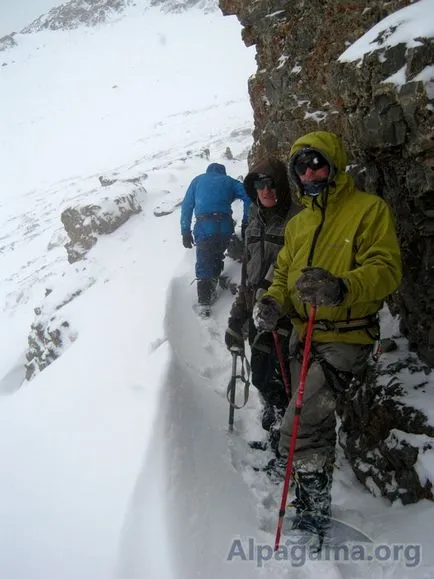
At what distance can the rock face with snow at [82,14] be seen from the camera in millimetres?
92625

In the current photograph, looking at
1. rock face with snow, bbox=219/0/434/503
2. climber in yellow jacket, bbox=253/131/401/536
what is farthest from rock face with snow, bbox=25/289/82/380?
climber in yellow jacket, bbox=253/131/401/536

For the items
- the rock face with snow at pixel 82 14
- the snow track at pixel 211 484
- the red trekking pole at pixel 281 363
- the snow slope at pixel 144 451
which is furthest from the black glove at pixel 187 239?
the rock face with snow at pixel 82 14

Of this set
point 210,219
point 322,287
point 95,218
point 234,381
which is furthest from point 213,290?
point 95,218

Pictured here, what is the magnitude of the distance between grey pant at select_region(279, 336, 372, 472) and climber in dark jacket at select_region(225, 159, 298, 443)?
2.73ft

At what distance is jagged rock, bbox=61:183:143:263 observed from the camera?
554 inches

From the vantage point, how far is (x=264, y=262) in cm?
422

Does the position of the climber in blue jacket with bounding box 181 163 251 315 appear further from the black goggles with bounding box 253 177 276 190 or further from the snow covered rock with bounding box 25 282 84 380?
the snow covered rock with bounding box 25 282 84 380

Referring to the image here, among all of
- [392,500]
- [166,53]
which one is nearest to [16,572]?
[392,500]

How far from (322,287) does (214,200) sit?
15.9ft

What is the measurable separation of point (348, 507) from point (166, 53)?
80.4 metres

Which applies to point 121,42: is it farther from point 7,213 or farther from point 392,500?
point 392,500

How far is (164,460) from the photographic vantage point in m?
3.61

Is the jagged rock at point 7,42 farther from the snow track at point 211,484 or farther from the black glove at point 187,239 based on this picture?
the snow track at point 211,484

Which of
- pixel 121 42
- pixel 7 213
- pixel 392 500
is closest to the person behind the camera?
pixel 392 500
